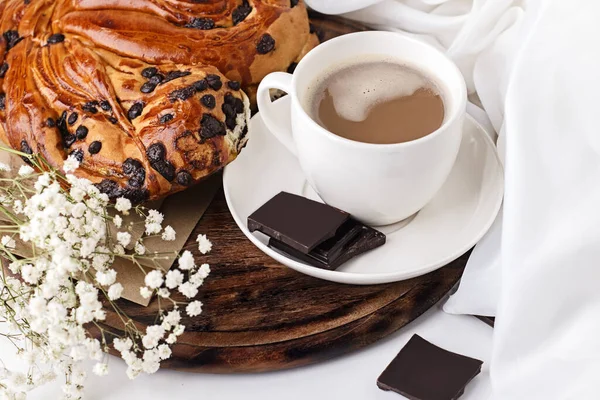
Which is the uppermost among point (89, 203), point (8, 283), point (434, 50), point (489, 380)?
point (434, 50)

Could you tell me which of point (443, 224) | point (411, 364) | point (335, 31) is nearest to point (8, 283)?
point (411, 364)

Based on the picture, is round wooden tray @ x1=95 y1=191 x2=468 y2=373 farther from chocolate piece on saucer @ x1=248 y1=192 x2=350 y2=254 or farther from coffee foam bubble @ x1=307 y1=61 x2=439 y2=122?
coffee foam bubble @ x1=307 y1=61 x2=439 y2=122

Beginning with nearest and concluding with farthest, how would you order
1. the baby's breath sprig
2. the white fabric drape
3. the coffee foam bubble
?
the baby's breath sprig → the white fabric drape → the coffee foam bubble

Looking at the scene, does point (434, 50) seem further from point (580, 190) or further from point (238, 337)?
point (238, 337)

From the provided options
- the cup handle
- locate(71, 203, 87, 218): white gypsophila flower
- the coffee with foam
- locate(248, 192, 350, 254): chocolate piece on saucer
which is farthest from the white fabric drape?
locate(71, 203, 87, 218): white gypsophila flower

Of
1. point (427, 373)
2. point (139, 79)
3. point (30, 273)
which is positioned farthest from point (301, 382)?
point (139, 79)

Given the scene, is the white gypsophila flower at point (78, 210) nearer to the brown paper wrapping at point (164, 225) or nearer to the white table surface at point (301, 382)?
the brown paper wrapping at point (164, 225)
